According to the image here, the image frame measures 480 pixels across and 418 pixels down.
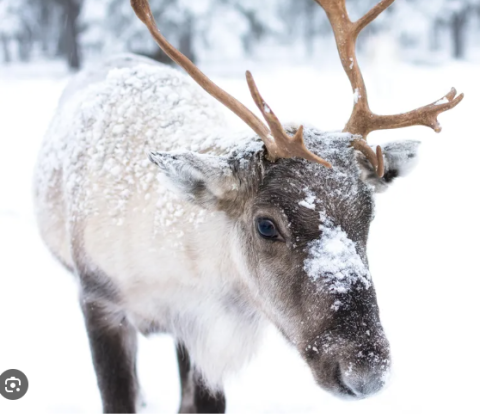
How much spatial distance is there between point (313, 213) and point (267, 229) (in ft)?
0.67

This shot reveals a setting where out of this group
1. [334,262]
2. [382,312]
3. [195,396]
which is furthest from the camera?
[382,312]

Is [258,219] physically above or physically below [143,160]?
below

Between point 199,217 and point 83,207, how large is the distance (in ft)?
2.30

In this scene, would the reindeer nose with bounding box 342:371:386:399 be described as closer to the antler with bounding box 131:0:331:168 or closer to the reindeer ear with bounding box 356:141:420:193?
the antler with bounding box 131:0:331:168

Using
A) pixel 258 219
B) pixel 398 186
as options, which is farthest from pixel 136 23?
pixel 258 219

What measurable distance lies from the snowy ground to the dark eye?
47 cm

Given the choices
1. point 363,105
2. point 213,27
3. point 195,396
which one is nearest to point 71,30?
point 213,27

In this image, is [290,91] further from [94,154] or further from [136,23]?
[94,154]

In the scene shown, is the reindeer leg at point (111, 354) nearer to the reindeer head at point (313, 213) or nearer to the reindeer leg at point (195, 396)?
the reindeer leg at point (195, 396)

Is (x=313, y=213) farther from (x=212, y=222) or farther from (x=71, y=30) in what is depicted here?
(x=71, y=30)

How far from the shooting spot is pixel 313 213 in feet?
6.49

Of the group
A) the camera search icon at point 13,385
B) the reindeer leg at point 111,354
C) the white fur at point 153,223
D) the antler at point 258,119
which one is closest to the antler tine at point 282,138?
the antler at point 258,119

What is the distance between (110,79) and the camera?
339 centimetres

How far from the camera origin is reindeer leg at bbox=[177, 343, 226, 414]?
10.5 feet
